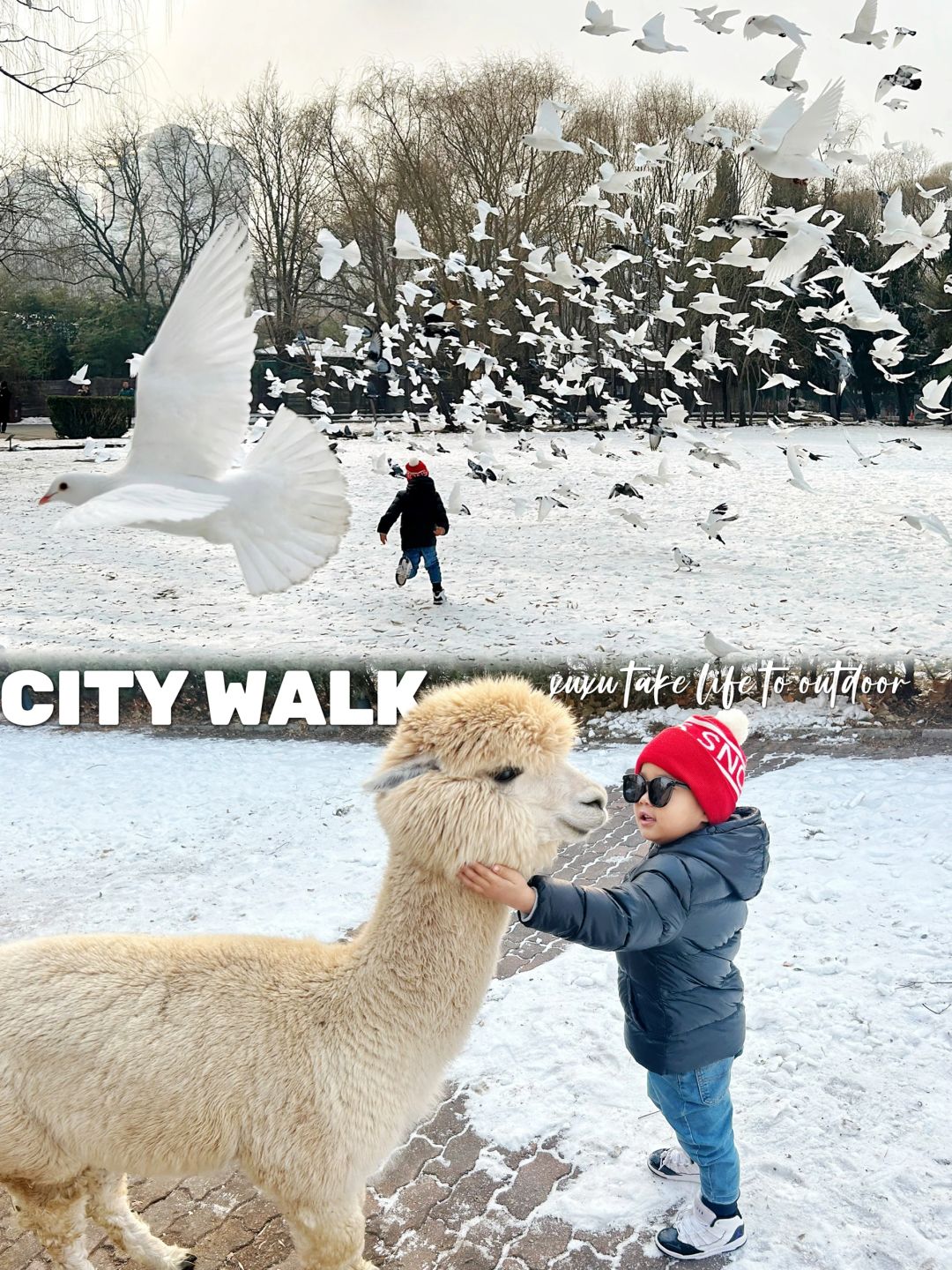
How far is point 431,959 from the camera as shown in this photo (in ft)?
7.77

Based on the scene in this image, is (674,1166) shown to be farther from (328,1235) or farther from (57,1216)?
(57,1216)

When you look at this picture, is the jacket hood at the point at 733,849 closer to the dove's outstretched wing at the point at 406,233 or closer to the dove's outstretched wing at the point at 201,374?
the dove's outstretched wing at the point at 201,374

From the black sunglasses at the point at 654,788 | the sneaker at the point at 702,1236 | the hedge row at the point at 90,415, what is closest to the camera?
the black sunglasses at the point at 654,788

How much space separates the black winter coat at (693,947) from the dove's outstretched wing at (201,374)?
1.74 metres

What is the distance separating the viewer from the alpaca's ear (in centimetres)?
224

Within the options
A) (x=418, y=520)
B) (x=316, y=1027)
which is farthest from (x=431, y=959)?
(x=418, y=520)

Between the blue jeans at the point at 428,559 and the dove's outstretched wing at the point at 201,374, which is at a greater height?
the dove's outstretched wing at the point at 201,374

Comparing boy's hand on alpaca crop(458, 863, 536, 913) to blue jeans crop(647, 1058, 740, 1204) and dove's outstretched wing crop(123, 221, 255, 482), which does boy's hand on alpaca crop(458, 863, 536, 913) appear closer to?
blue jeans crop(647, 1058, 740, 1204)

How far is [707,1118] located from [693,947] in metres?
0.54

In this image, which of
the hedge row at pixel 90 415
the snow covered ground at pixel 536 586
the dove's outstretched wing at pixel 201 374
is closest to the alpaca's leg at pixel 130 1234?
the dove's outstretched wing at pixel 201 374

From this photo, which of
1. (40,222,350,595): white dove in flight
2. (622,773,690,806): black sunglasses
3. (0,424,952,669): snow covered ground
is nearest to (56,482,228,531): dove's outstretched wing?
(40,222,350,595): white dove in flight

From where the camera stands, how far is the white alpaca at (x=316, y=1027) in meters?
2.23

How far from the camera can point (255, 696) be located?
8.91 metres

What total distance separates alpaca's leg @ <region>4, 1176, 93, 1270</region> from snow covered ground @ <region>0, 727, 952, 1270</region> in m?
1.44
